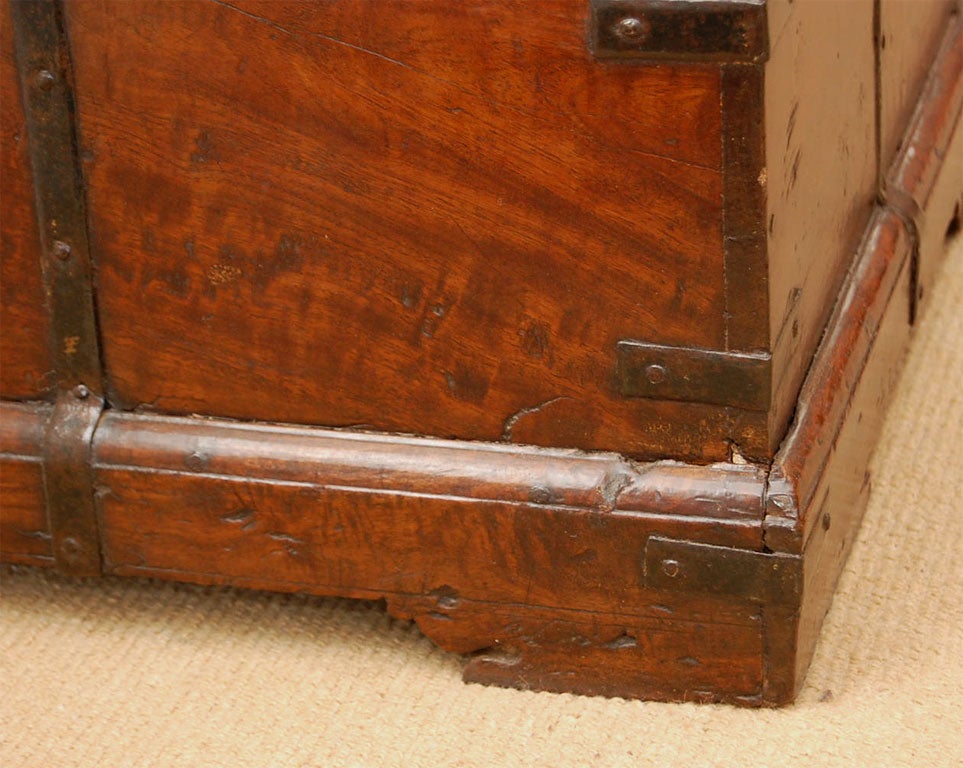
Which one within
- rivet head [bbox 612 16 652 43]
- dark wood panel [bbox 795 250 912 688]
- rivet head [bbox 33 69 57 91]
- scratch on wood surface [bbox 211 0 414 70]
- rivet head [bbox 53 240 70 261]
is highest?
rivet head [bbox 612 16 652 43]

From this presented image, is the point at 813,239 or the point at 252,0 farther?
the point at 813,239

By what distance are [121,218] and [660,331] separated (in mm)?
498

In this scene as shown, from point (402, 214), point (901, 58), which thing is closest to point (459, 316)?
point (402, 214)

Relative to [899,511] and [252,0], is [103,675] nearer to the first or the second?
[252,0]

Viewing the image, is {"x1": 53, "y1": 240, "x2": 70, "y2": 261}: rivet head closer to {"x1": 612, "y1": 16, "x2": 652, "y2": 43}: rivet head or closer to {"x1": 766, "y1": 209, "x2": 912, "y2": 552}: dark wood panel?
{"x1": 612, "y1": 16, "x2": 652, "y2": 43}: rivet head

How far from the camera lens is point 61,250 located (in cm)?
156

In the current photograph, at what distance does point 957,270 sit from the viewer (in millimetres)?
2316

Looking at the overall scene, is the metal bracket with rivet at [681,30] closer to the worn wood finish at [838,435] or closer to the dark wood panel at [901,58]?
the worn wood finish at [838,435]

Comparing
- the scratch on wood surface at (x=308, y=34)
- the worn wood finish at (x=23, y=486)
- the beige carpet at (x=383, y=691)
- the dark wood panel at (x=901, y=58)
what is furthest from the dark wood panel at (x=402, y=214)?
the dark wood panel at (x=901, y=58)

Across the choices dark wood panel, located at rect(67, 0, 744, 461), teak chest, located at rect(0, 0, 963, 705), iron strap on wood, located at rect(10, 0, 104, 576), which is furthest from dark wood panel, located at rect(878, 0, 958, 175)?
iron strap on wood, located at rect(10, 0, 104, 576)

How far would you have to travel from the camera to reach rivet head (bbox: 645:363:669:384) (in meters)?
1.46

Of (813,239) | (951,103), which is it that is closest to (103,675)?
(813,239)

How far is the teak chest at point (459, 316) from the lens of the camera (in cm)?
138

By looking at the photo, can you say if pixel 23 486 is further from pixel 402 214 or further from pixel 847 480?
pixel 847 480
